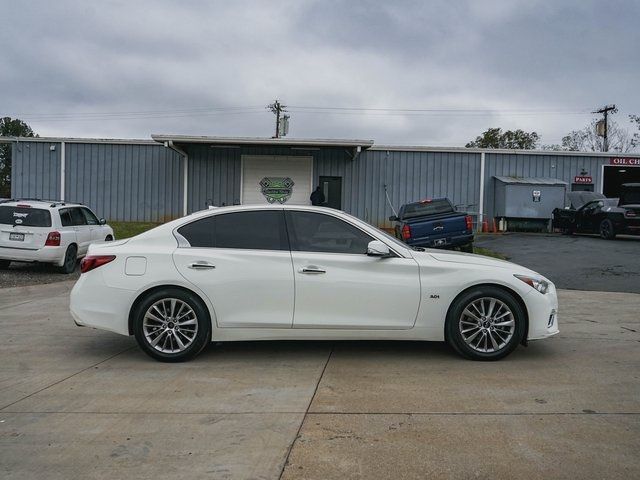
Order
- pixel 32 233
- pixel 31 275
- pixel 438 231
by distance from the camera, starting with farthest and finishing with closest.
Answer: pixel 438 231, pixel 31 275, pixel 32 233

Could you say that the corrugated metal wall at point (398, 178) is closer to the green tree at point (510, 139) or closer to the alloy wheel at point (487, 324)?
the alloy wheel at point (487, 324)

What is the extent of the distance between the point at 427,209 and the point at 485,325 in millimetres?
10272

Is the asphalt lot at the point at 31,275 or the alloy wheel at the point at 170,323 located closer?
the alloy wheel at the point at 170,323

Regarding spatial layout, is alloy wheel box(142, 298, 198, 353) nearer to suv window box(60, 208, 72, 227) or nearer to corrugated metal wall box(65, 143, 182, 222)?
suv window box(60, 208, 72, 227)

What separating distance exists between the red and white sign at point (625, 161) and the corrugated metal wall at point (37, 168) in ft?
79.9

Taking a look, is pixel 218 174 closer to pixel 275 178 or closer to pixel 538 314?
pixel 275 178

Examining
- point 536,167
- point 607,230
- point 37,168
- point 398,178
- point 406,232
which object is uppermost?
point 536,167

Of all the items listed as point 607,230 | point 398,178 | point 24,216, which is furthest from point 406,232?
point 398,178

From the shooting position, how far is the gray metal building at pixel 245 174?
25172mm

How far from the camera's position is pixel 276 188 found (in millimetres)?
25766

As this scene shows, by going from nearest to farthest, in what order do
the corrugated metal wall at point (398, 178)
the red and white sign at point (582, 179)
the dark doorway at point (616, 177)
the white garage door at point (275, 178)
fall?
1. the corrugated metal wall at point (398, 178)
2. the white garage door at point (275, 178)
3. the red and white sign at point (582, 179)
4. the dark doorway at point (616, 177)

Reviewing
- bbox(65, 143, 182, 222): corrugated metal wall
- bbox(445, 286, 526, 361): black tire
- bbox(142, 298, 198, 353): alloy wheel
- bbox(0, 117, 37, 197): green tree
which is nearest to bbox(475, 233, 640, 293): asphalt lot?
bbox(445, 286, 526, 361): black tire

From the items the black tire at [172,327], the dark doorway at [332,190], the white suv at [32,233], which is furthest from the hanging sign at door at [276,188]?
the black tire at [172,327]

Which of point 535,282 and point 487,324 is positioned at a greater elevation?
point 535,282
